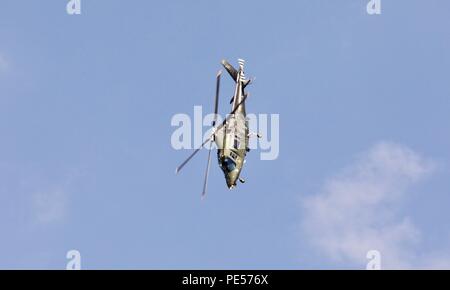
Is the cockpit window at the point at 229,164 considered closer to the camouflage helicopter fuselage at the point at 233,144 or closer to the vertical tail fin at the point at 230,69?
the camouflage helicopter fuselage at the point at 233,144

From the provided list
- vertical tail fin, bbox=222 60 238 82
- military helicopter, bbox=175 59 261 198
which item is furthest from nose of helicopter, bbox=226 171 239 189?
vertical tail fin, bbox=222 60 238 82

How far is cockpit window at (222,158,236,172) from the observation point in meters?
170

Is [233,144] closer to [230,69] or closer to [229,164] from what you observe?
[229,164]

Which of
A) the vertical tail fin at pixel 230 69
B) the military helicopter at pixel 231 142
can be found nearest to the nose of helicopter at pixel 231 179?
the military helicopter at pixel 231 142

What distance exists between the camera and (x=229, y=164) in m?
170

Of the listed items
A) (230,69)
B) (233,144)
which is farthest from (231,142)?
(230,69)

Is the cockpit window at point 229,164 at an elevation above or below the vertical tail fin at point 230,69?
below

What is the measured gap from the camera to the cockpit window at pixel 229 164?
170 m

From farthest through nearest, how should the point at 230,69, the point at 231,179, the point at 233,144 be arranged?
the point at 230,69, the point at 233,144, the point at 231,179
